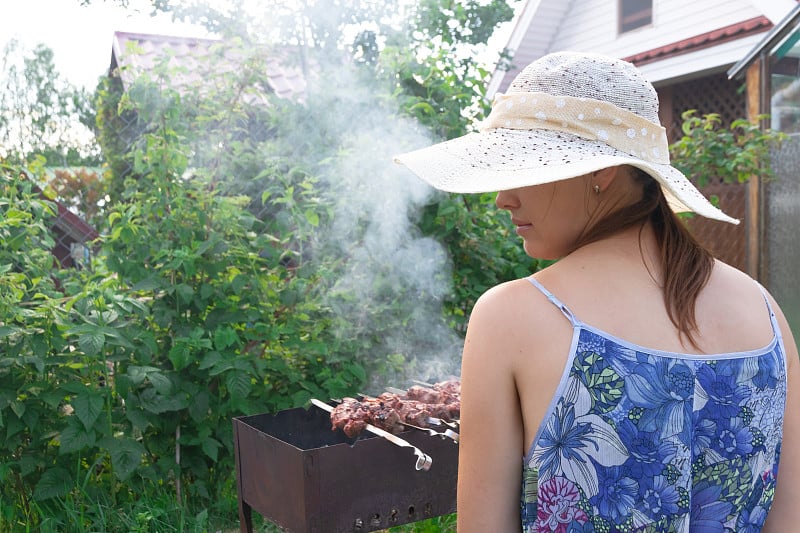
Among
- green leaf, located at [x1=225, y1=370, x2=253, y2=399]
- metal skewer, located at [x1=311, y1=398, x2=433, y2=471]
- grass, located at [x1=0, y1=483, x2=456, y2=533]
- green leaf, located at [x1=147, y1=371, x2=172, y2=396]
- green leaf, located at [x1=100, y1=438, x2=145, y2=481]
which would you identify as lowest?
grass, located at [x1=0, y1=483, x2=456, y2=533]

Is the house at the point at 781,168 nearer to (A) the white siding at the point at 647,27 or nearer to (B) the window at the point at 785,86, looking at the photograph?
(B) the window at the point at 785,86

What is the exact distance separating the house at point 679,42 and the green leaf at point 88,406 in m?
7.57

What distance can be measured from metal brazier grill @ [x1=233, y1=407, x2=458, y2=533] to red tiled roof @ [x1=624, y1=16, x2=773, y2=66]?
987 cm

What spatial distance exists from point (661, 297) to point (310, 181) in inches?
135

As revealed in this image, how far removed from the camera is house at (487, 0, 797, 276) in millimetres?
10188

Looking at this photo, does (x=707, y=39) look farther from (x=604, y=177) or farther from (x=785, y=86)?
(x=604, y=177)

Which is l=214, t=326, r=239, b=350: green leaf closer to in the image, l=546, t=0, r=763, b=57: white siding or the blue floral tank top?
the blue floral tank top

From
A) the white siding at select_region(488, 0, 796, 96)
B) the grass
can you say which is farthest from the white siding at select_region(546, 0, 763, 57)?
the grass

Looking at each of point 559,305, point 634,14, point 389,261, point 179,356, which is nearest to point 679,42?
point 634,14

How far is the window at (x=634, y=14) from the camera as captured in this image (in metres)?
13.3

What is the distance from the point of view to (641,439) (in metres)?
1.39

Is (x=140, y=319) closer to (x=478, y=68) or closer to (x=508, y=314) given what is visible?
(x=478, y=68)

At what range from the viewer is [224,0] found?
5.74 metres

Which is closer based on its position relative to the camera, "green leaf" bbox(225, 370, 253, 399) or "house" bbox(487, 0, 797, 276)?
"green leaf" bbox(225, 370, 253, 399)
